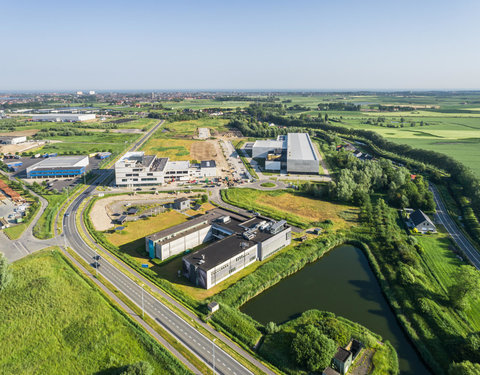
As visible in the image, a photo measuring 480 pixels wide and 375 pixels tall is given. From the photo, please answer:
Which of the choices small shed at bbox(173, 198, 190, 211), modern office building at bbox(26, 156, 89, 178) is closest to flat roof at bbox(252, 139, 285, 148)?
small shed at bbox(173, 198, 190, 211)

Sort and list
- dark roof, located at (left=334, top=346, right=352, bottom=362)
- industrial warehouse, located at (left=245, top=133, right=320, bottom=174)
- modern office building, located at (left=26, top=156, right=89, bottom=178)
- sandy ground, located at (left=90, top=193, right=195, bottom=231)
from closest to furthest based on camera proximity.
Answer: dark roof, located at (left=334, top=346, right=352, bottom=362) → sandy ground, located at (left=90, top=193, right=195, bottom=231) → modern office building, located at (left=26, top=156, right=89, bottom=178) → industrial warehouse, located at (left=245, top=133, right=320, bottom=174)

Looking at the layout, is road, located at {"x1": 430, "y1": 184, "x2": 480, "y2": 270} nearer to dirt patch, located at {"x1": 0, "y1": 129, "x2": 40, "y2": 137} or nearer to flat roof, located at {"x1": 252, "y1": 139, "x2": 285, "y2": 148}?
flat roof, located at {"x1": 252, "y1": 139, "x2": 285, "y2": 148}

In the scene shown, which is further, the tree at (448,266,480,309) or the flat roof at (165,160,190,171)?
the flat roof at (165,160,190,171)

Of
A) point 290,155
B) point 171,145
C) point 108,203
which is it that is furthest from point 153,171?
point 171,145

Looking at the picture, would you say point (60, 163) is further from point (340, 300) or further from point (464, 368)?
point (464, 368)

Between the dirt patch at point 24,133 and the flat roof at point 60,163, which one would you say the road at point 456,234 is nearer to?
the flat roof at point 60,163

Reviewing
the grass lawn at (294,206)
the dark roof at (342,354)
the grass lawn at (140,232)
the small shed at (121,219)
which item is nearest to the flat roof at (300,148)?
the grass lawn at (294,206)

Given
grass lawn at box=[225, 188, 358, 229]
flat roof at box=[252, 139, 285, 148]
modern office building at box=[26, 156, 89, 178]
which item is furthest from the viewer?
flat roof at box=[252, 139, 285, 148]
